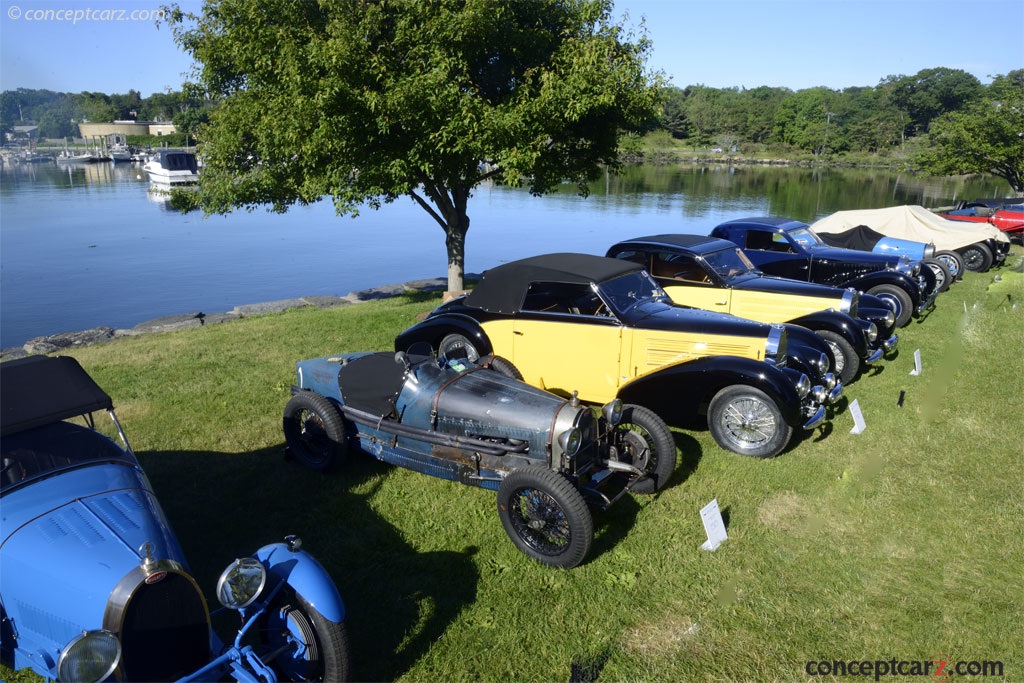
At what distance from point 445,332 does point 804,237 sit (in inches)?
321

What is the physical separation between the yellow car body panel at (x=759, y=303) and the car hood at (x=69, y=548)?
7.69m

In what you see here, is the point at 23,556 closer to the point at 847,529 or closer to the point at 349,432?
the point at 349,432

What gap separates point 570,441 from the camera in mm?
5070

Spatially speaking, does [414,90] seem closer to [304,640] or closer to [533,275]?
[533,275]

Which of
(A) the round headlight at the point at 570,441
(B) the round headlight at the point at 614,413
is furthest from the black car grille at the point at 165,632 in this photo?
(B) the round headlight at the point at 614,413

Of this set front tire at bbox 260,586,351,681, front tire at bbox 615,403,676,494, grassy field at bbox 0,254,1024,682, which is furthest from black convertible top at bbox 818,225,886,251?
front tire at bbox 260,586,351,681

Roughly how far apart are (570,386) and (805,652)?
13.2 ft

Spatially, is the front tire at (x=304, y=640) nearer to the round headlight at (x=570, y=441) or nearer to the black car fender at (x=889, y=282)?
the round headlight at (x=570, y=441)

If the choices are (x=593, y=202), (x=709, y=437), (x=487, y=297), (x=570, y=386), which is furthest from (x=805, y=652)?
(x=593, y=202)

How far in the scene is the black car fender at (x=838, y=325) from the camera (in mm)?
8797

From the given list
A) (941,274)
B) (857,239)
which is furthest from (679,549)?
(857,239)

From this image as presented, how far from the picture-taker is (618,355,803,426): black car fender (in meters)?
6.39

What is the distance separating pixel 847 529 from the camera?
543 centimetres
